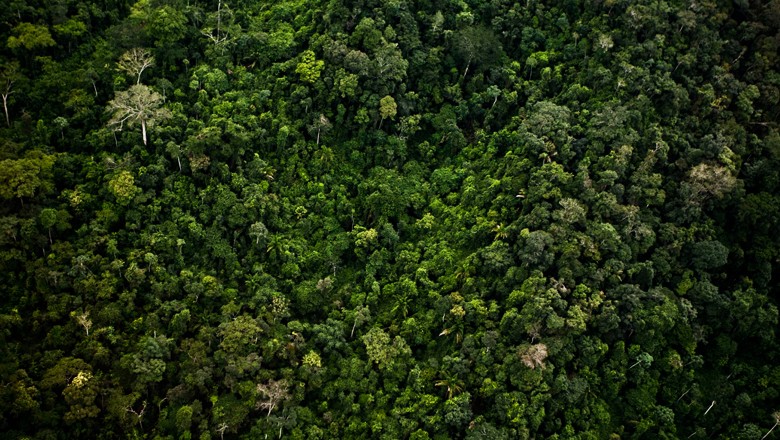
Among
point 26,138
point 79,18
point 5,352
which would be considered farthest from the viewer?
point 79,18

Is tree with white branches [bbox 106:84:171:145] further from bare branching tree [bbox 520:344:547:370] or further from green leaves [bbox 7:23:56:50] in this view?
bare branching tree [bbox 520:344:547:370]

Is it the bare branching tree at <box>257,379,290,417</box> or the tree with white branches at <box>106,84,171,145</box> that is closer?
the bare branching tree at <box>257,379,290,417</box>

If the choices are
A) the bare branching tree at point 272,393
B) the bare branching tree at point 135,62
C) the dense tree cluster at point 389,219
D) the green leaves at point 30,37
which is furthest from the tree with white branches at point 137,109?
the bare branching tree at point 272,393

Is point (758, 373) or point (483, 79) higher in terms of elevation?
point (483, 79)

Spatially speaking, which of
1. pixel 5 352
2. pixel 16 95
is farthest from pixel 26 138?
pixel 5 352

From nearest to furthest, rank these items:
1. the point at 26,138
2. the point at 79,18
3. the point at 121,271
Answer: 1. the point at 121,271
2. the point at 26,138
3. the point at 79,18

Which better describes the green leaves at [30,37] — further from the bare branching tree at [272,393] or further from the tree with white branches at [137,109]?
the bare branching tree at [272,393]

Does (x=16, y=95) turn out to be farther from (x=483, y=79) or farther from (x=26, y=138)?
(x=483, y=79)

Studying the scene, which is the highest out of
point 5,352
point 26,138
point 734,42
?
point 734,42

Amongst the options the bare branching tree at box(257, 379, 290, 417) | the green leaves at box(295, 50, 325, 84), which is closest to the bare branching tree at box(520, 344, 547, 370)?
the bare branching tree at box(257, 379, 290, 417)
